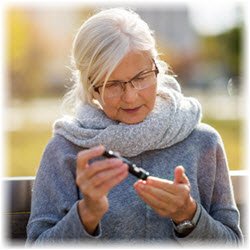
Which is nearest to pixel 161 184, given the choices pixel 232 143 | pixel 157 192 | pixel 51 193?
pixel 157 192

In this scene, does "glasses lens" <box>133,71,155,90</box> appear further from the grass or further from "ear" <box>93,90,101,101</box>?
the grass

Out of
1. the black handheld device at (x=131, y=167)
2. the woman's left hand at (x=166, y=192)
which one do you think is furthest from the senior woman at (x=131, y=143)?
the black handheld device at (x=131, y=167)

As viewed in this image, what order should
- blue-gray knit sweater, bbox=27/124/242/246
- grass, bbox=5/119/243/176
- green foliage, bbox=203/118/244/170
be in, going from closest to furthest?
blue-gray knit sweater, bbox=27/124/242/246 → green foliage, bbox=203/118/244/170 → grass, bbox=5/119/243/176

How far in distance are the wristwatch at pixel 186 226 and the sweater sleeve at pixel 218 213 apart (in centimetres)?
1

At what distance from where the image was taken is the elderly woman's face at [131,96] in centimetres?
226

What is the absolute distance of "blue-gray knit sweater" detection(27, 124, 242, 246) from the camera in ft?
7.39

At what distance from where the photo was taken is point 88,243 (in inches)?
82.3

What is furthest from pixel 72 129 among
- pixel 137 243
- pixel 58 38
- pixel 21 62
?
pixel 58 38

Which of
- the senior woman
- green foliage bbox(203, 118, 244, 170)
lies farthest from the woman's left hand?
green foliage bbox(203, 118, 244, 170)

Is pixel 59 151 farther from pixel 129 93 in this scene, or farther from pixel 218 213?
pixel 218 213

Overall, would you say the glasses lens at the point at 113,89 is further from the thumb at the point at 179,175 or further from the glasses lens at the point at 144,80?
the thumb at the point at 179,175

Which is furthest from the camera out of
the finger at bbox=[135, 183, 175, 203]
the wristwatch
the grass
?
the grass

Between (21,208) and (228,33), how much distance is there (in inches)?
1115

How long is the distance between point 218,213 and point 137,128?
15.1 inches
